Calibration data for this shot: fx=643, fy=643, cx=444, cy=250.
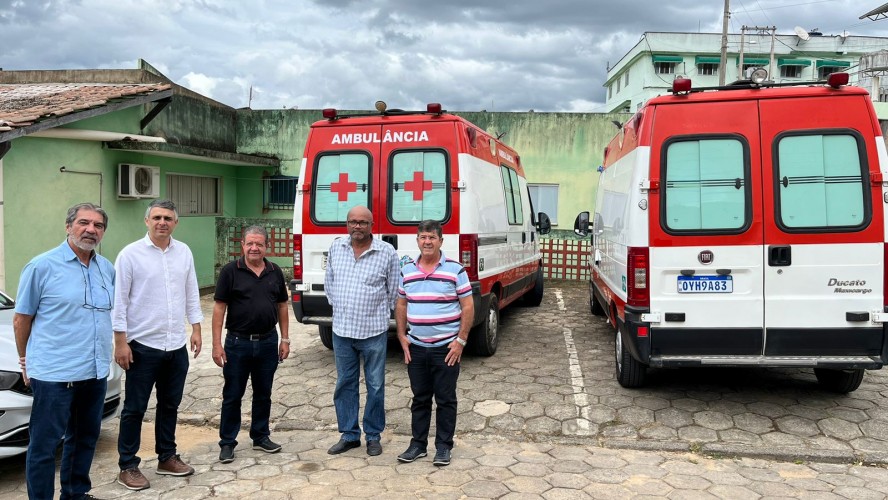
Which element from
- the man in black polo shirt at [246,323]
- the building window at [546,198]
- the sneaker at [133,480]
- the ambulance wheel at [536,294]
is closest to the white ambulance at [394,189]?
the man in black polo shirt at [246,323]

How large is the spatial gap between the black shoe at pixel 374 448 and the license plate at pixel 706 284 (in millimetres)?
2516

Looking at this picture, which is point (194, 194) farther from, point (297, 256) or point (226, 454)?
point (226, 454)

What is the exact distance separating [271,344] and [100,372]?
109 centimetres

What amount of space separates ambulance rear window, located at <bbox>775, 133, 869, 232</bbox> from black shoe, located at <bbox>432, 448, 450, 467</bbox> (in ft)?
9.73

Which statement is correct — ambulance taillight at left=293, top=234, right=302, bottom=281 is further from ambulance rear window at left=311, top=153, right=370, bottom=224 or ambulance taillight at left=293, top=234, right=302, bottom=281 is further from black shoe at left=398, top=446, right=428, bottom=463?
black shoe at left=398, top=446, right=428, bottom=463

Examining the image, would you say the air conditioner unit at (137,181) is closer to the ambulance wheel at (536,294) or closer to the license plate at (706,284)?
the ambulance wheel at (536,294)

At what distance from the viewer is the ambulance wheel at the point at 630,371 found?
5.57 meters

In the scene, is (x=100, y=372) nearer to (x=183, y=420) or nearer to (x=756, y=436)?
(x=183, y=420)

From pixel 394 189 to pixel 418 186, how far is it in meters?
0.24

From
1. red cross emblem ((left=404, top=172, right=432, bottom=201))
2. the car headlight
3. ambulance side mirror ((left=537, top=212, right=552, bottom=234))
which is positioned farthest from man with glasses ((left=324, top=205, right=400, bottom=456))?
ambulance side mirror ((left=537, top=212, right=552, bottom=234))

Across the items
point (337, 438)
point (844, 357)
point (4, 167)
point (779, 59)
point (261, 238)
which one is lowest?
point (337, 438)

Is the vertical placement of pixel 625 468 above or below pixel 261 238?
below

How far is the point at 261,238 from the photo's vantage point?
4180 mm

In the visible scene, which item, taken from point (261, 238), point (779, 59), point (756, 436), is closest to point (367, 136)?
point (261, 238)
